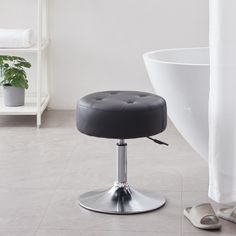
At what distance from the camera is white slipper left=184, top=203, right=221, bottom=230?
2453 millimetres

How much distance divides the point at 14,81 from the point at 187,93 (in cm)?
152

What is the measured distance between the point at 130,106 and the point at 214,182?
43 cm

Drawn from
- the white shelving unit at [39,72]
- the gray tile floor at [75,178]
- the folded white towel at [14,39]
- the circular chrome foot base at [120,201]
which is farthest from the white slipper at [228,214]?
the folded white towel at [14,39]

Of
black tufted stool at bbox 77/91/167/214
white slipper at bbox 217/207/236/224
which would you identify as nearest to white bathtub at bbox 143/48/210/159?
black tufted stool at bbox 77/91/167/214

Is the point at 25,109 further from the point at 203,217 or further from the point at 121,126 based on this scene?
the point at 203,217

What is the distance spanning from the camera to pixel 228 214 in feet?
8.34

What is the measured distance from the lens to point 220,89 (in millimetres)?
2453

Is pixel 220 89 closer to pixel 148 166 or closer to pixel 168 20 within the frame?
pixel 148 166

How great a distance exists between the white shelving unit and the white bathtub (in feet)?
3.42

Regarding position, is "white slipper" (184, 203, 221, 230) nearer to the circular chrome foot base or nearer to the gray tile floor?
the gray tile floor

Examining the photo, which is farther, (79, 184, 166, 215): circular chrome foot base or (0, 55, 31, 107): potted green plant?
(0, 55, 31, 107): potted green plant

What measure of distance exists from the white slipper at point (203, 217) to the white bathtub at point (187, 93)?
17.0 inches

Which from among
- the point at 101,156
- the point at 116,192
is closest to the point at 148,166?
the point at 101,156

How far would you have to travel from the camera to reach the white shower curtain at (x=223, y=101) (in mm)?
2379
